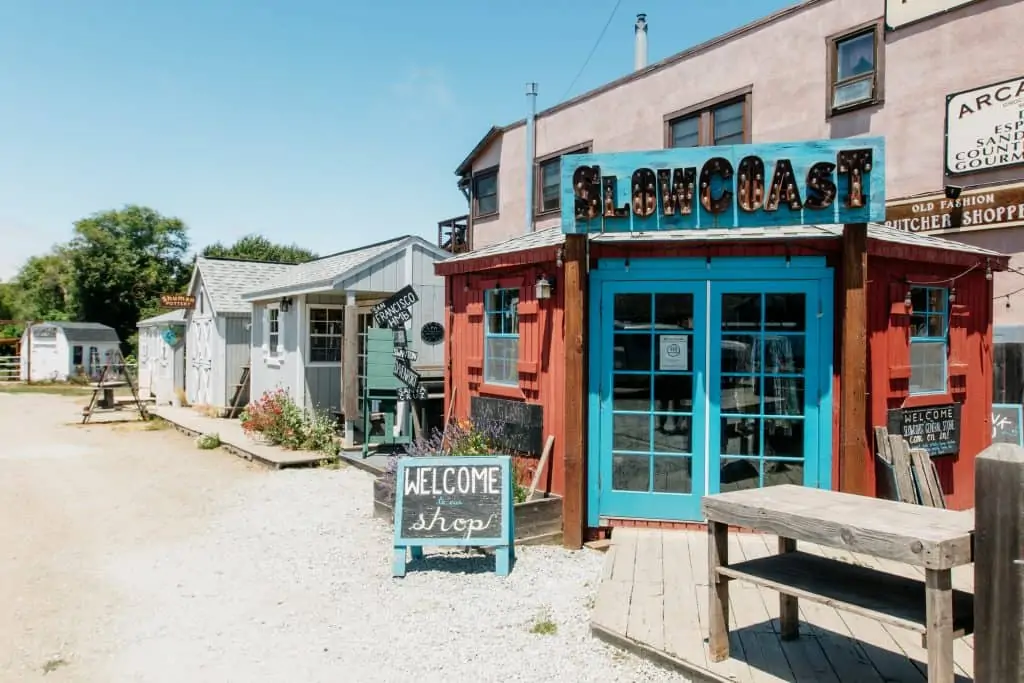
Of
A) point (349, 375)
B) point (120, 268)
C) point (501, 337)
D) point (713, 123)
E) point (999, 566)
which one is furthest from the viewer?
point (120, 268)

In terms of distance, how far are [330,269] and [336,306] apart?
70 cm

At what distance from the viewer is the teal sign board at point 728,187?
557 cm

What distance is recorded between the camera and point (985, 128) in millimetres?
9758

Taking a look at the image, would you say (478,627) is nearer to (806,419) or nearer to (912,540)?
(912,540)

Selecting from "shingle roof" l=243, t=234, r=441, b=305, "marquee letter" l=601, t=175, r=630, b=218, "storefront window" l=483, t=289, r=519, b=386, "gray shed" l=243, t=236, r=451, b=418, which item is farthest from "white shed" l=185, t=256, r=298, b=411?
"marquee letter" l=601, t=175, r=630, b=218

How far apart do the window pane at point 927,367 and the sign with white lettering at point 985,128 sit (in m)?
4.08

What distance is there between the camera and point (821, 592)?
3.46 m

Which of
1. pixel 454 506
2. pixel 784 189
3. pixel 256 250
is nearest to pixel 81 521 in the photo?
pixel 454 506

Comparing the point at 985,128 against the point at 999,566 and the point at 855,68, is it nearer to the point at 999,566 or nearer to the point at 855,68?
the point at 855,68

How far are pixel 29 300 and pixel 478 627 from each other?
49878 millimetres

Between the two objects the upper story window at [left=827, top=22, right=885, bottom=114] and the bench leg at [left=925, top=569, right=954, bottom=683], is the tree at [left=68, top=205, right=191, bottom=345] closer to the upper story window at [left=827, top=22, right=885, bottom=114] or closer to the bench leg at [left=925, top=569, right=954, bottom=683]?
the upper story window at [left=827, top=22, right=885, bottom=114]

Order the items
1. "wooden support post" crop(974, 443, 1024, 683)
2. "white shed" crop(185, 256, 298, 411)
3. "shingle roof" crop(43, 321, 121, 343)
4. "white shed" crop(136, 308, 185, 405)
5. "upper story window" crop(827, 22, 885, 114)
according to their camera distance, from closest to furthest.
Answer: "wooden support post" crop(974, 443, 1024, 683) → "upper story window" crop(827, 22, 885, 114) → "white shed" crop(185, 256, 298, 411) → "white shed" crop(136, 308, 185, 405) → "shingle roof" crop(43, 321, 121, 343)

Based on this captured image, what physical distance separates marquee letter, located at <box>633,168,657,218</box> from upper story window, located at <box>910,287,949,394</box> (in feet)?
9.35

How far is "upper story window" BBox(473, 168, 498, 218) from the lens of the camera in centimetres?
2052
